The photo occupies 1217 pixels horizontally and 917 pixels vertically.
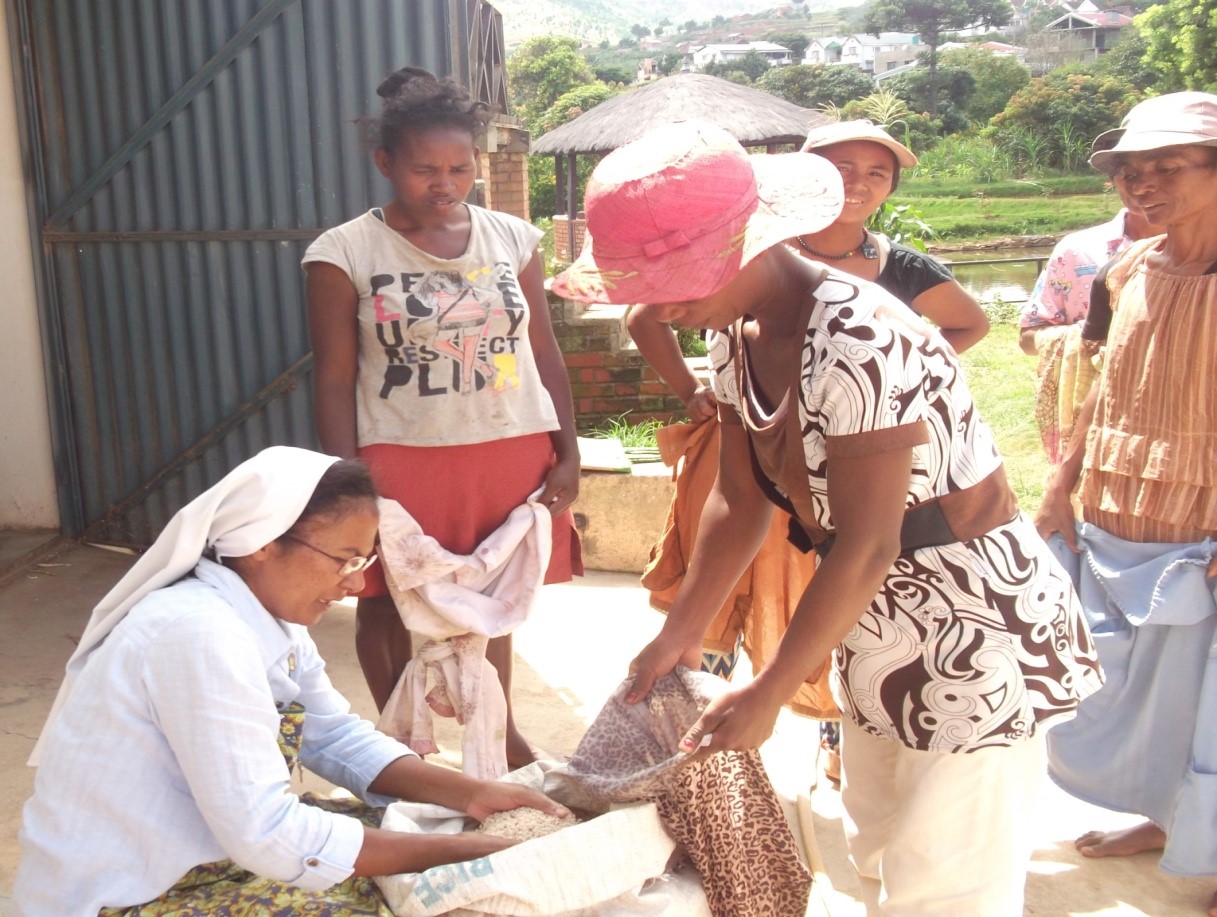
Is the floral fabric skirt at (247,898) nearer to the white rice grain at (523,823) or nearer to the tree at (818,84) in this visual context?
the white rice grain at (523,823)

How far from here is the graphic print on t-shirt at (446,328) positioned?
3207mm

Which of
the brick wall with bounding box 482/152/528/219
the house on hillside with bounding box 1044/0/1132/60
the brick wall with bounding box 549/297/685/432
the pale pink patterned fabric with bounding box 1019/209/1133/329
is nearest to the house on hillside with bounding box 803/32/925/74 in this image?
the house on hillside with bounding box 1044/0/1132/60

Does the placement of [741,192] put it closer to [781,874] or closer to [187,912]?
[781,874]

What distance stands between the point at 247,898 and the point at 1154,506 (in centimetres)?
232

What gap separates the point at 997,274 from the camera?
813 inches

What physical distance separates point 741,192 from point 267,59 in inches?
137

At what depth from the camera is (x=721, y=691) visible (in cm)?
217

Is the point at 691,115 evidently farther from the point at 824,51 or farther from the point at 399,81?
the point at 824,51

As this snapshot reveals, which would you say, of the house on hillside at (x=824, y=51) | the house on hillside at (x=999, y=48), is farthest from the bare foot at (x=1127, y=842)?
the house on hillside at (x=824, y=51)

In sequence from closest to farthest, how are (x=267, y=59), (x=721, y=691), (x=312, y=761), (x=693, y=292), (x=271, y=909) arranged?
(x=693, y=292) < (x=271, y=909) < (x=721, y=691) < (x=312, y=761) < (x=267, y=59)

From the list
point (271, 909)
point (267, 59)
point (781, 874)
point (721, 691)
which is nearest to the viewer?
point (271, 909)

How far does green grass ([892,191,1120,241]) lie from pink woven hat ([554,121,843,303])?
24482mm

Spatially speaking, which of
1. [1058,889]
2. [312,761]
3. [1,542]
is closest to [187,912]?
[312,761]

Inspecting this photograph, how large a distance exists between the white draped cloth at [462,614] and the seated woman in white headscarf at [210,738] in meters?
1.21
